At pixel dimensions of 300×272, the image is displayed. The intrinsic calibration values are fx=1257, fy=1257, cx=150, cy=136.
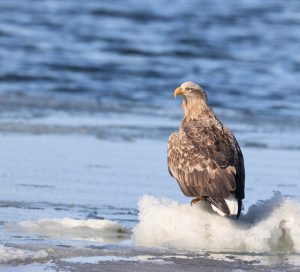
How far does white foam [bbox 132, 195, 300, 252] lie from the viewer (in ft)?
26.7

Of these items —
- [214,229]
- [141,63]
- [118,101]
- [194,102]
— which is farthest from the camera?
[141,63]

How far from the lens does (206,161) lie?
8570 mm

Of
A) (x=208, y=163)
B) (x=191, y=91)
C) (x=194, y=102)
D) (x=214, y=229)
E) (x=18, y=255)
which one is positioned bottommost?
(x=18, y=255)

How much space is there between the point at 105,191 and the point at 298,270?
3.03m

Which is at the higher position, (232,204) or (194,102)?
(194,102)

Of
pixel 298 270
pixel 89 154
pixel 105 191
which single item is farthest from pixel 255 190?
pixel 298 270

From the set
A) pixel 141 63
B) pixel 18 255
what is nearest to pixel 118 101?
pixel 141 63

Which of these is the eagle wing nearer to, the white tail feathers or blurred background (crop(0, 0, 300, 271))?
the white tail feathers

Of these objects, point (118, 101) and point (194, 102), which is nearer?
point (194, 102)

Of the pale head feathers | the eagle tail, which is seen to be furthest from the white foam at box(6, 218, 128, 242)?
the pale head feathers

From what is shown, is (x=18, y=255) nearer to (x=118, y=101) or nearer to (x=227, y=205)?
(x=227, y=205)

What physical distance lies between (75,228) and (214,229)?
977 mm

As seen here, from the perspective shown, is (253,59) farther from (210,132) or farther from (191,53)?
(210,132)

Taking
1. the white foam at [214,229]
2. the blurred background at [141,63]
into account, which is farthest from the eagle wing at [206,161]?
the blurred background at [141,63]
